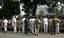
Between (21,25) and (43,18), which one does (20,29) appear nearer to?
(21,25)

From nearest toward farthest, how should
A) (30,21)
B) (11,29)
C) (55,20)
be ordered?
1. (55,20)
2. (30,21)
3. (11,29)

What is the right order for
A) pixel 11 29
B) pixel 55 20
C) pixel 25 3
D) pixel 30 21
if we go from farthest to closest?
1. pixel 25 3
2. pixel 11 29
3. pixel 30 21
4. pixel 55 20

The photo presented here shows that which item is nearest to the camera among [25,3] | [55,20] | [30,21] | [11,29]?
[55,20]

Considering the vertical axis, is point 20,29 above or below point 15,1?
below

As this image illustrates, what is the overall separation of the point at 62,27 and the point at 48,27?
58.1 inches

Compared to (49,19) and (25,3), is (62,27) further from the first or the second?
(25,3)

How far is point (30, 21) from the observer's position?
77.2ft

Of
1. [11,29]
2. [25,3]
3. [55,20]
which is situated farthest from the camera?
[25,3]

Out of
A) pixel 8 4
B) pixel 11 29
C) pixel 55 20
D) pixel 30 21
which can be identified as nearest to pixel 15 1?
pixel 8 4

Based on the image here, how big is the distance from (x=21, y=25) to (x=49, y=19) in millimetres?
3026

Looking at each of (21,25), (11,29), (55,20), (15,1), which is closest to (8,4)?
(15,1)

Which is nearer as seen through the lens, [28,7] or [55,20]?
[55,20]

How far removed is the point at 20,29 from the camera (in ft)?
81.8

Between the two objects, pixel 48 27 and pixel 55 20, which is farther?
pixel 48 27
